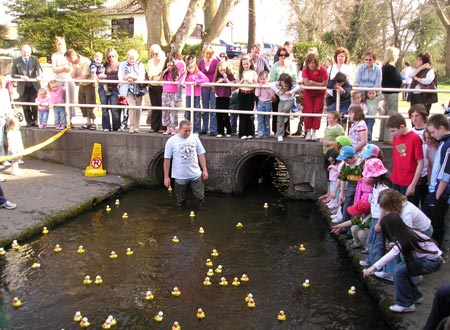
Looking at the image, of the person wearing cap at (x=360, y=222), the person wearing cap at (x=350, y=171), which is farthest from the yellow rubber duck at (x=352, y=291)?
the person wearing cap at (x=350, y=171)

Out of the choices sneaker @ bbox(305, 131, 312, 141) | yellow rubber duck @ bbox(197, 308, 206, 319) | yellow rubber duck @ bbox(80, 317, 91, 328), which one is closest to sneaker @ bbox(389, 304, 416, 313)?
yellow rubber duck @ bbox(197, 308, 206, 319)

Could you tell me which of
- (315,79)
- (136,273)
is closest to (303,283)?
(136,273)

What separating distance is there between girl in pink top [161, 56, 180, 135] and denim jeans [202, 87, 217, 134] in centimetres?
67

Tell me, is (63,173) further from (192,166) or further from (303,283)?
(303,283)

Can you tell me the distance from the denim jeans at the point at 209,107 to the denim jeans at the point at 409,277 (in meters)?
7.19

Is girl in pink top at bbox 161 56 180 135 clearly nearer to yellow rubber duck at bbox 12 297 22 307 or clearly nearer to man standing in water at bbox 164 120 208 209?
man standing in water at bbox 164 120 208 209

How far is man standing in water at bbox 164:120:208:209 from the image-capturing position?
10.1m

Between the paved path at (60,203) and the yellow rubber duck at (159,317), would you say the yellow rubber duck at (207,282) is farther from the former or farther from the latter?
the paved path at (60,203)

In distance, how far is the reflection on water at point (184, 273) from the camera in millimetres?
6164

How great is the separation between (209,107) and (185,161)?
7.40ft

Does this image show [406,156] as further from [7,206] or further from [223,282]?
[7,206]

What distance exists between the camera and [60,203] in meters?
10.2

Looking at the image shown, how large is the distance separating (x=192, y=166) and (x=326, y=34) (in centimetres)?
3303

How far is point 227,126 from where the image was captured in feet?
40.7
